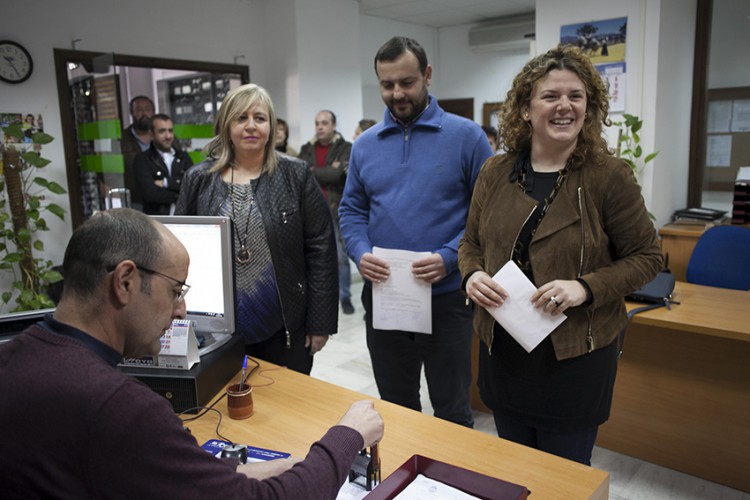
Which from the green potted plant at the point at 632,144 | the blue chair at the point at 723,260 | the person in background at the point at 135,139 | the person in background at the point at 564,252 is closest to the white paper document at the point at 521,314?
the person in background at the point at 564,252

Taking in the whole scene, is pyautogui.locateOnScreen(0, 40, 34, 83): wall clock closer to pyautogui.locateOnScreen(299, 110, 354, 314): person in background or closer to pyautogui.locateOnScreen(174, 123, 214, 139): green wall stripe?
pyautogui.locateOnScreen(174, 123, 214, 139): green wall stripe

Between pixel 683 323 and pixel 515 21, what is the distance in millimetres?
5894

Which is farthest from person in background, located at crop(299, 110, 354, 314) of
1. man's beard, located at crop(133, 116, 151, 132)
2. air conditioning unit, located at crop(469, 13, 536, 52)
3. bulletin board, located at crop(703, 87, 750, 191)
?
air conditioning unit, located at crop(469, 13, 536, 52)

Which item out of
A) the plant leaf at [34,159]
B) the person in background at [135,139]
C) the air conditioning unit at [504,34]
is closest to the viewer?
the plant leaf at [34,159]

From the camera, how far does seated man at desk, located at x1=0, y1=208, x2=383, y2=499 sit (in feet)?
2.50

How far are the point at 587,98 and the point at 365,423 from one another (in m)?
1.01

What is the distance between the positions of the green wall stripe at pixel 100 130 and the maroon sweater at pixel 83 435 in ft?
12.5

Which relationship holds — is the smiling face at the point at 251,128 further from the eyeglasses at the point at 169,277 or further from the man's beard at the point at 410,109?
the eyeglasses at the point at 169,277

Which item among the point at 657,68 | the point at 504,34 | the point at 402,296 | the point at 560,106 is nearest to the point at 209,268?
the point at 402,296

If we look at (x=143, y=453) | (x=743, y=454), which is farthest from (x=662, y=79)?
(x=143, y=453)

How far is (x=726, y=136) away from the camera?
4570mm

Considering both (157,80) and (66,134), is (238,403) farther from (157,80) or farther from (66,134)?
(157,80)

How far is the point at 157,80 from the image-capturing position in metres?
5.89

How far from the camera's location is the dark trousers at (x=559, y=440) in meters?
1.47
